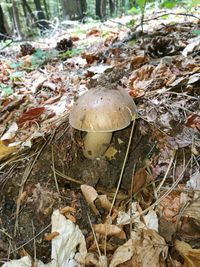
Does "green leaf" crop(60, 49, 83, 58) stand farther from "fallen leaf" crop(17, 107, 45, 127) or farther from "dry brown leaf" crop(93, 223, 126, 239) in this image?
"dry brown leaf" crop(93, 223, 126, 239)

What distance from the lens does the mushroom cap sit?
58.0 inches

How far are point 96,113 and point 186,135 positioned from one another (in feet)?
2.21

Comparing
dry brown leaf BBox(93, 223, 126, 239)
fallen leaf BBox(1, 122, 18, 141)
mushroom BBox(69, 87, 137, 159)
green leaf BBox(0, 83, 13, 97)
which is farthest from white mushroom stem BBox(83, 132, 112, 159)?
green leaf BBox(0, 83, 13, 97)

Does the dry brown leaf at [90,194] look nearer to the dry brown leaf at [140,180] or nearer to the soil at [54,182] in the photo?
the soil at [54,182]

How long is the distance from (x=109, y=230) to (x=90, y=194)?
243 mm

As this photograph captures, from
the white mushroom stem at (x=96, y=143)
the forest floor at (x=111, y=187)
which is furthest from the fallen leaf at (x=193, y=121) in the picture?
the white mushroom stem at (x=96, y=143)

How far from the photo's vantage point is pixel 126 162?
172 centimetres

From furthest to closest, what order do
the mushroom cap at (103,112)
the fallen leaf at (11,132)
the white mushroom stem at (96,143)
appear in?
the fallen leaf at (11,132), the white mushroom stem at (96,143), the mushroom cap at (103,112)

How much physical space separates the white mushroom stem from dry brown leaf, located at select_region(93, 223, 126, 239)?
477mm

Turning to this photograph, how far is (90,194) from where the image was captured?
5.12 feet

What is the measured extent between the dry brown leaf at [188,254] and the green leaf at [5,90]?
8.25 feet

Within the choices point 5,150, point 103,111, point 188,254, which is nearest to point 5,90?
point 5,150

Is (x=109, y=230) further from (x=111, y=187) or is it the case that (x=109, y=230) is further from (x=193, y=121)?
(x=193, y=121)

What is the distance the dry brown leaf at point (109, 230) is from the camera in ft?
4.62
